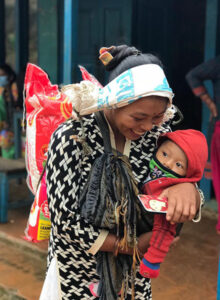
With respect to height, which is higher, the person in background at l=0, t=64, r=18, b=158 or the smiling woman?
the smiling woman

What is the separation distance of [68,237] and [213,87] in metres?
3.54

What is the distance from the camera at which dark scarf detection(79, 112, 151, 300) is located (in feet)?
5.54

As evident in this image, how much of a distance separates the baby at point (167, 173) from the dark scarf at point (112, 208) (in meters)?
0.08

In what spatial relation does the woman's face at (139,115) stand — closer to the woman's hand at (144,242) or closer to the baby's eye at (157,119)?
the baby's eye at (157,119)

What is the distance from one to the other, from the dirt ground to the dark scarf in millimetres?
1759

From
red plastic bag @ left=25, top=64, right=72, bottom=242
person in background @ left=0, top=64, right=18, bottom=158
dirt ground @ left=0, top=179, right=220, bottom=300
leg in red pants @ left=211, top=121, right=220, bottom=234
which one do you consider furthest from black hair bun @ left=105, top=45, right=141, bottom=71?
person in background @ left=0, top=64, right=18, bottom=158

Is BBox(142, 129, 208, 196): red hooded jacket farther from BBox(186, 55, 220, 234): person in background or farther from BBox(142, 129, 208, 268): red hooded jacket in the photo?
BBox(186, 55, 220, 234): person in background

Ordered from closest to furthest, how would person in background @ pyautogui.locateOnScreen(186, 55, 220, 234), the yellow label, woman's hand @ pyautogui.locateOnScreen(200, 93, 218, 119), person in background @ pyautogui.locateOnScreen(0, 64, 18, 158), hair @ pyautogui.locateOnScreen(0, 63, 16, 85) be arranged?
the yellow label
person in background @ pyautogui.locateOnScreen(186, 55, 220, 234)
woman's hand @ pyautogui.locateOnScreen(200, 93, 218, 119)
person in background @ pyautogui.locateOnScreen(0, 64, 18, 158)
hair @ pyautogui.locateOnScreen(0, 63, 16, 85)

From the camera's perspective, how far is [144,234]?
1.75 metres

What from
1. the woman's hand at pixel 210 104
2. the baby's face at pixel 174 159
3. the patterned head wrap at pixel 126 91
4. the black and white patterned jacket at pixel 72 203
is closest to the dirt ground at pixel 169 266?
the woman's hand at pixel 210 104

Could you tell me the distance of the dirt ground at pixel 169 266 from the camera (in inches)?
140

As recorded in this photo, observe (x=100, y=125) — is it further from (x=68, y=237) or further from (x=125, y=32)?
(x=125, y=32)

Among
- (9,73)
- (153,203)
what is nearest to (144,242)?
(153,203)

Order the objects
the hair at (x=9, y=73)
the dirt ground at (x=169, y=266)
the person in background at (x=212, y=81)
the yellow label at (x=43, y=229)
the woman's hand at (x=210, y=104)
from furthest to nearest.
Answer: the hair at (x=9, y=73) < the woman's hand at (x=210, y=104) < the person in background at (x=212, y=81) < the dirt ground at (x=169, y=266) < the yellow label at (x=43, y=229)
